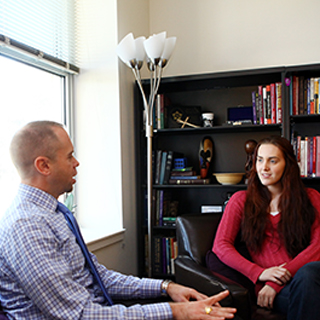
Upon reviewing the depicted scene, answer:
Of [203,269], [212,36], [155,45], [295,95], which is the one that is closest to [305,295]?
[203,269]

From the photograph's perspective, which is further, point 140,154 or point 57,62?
point 140,154

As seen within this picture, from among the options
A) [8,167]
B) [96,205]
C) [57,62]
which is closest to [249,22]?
[57,62]

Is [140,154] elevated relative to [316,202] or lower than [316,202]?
elevated

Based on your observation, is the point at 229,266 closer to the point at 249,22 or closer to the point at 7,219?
the point at 7,219

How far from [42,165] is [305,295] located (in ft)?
4.04

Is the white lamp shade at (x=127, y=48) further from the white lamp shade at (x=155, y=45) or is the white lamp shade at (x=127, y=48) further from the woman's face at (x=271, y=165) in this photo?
the woman's face at (x=271, y=165)

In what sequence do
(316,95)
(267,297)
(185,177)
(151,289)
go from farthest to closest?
1. (185,177)
2. (316,95)
3. (267,297)
4. (151,289)

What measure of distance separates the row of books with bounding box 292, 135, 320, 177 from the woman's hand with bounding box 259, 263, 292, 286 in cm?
107

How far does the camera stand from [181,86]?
10.3 ft

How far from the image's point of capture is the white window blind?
7.25 feet

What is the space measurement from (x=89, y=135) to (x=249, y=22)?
166 cm

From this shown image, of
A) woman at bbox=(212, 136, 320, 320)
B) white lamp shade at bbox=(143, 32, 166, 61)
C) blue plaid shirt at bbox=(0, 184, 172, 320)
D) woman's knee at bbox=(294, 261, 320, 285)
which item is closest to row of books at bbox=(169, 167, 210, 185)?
woman at bbox=(212, 136, 320, 320)

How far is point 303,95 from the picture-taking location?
2.74 meters

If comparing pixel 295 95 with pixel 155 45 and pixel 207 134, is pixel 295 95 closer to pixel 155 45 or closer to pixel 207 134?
pixel 207 134
